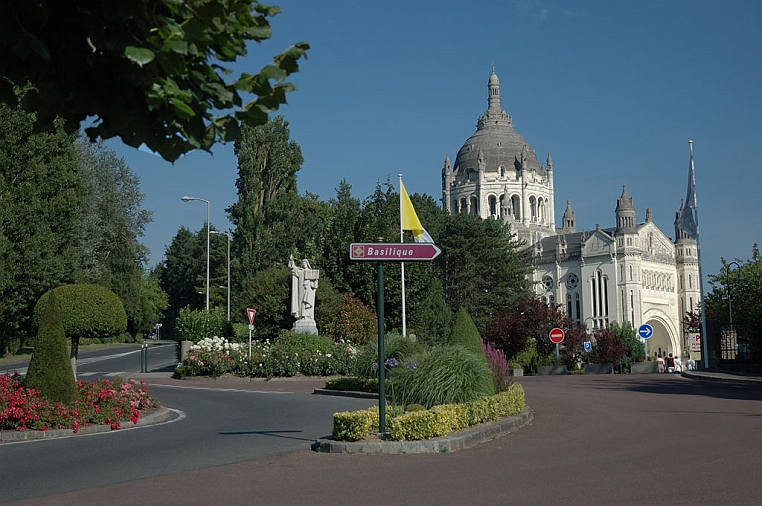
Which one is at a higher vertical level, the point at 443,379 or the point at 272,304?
the point at 272,304

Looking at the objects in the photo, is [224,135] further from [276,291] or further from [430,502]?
[276,291]

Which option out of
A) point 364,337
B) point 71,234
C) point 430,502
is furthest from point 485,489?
point 71,234

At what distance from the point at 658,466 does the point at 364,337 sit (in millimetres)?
27110

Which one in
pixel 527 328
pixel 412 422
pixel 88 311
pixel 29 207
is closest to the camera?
pixel 412 422

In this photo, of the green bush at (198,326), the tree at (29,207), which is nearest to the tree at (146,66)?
the green bush at (198,326)

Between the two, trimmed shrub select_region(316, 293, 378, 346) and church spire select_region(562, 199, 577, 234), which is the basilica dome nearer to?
church spire select_region(562, 199, 577, 234)

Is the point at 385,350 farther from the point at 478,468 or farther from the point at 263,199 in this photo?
the point at 263,199

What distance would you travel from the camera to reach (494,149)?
14325 centimetres

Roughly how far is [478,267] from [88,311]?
168ft

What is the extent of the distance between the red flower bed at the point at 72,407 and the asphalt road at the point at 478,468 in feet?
2.76

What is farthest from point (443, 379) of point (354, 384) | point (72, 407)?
point (354, 384)

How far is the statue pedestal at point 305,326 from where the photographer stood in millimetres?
34794

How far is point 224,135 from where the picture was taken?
4754 millimetres

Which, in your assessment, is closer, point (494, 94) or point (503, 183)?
A: point (503, 183)
